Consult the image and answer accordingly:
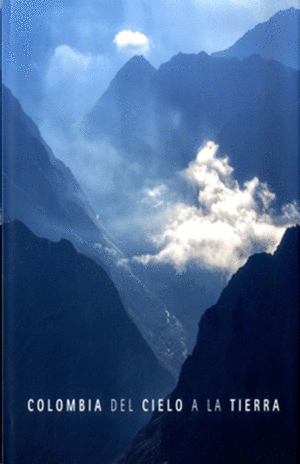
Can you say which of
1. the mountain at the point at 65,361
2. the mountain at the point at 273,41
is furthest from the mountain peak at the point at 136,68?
the mountain at the point at 65,361

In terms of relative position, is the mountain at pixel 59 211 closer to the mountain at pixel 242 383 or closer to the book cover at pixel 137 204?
the book cover at pixel 137 204

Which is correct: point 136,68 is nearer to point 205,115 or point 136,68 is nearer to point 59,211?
point 205,115

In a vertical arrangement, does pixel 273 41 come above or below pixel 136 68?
above

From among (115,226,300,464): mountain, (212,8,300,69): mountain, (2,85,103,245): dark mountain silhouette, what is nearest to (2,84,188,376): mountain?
(2,85,103,245): dark mountain silhouette

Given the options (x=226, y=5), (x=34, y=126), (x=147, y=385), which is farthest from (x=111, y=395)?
(x=226, y=5)

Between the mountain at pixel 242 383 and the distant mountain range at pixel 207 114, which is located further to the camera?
the distant mountain range at pixel 207 114

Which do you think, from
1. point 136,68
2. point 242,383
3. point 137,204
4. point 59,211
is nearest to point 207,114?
point 136,68
